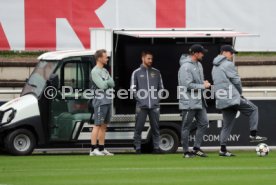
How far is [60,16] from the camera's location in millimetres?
22422

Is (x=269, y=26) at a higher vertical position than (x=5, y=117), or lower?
higher

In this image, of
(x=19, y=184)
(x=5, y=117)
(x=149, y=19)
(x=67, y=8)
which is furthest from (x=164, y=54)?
(x=19, y=184)

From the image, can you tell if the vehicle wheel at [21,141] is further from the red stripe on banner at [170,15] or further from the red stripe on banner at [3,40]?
the red stripe on banner at [170,15]

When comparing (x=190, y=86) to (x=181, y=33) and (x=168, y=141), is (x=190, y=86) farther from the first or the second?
(x=168, y=141)

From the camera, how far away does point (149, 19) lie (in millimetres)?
22719

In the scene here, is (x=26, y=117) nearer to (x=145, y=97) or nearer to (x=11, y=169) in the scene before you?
(x=145, y=97)

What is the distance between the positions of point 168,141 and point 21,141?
2.97m

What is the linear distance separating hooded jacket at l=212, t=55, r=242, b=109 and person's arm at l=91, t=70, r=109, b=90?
2115 millimetres

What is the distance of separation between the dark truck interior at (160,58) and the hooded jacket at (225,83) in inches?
123

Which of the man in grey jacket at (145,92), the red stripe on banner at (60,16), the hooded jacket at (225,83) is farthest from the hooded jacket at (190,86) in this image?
the red stripe on banner at (60,16)

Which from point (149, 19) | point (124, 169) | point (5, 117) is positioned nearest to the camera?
point (124, 169)

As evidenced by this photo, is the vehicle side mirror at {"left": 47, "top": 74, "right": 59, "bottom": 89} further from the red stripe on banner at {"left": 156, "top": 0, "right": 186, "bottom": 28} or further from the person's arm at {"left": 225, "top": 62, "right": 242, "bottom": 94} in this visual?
the person's arm at {"left": 225, "top": 62, "right": 242, "bottom": 94}

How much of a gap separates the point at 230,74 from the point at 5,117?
14.7ft

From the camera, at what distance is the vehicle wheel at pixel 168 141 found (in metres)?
22.4
